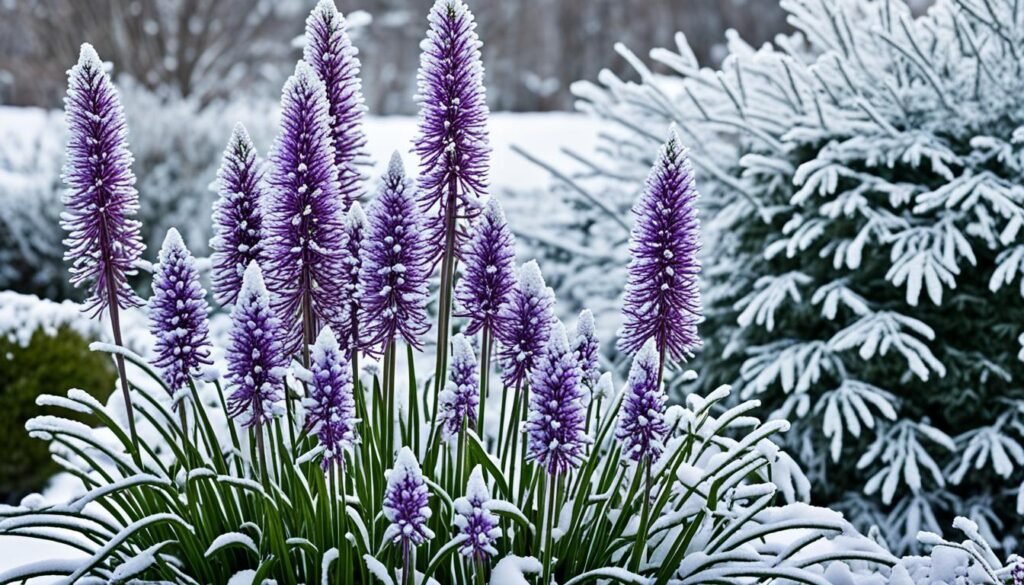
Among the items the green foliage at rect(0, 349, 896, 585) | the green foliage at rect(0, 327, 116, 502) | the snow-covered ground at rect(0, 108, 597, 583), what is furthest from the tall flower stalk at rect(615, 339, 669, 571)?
the green foliage at rect(0, 327, 116, 502)

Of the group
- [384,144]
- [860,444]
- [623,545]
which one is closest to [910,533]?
[860,444]

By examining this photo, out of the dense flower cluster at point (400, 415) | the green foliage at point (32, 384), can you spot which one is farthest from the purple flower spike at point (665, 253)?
the green foliage at point (32, 384)

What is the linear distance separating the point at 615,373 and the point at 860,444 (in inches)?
35.4

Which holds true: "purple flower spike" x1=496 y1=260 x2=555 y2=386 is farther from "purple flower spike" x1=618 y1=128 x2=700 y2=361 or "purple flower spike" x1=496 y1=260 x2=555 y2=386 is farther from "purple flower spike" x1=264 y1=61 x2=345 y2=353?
"purple flower spike" x1=264 y1=61 x2=345 y2=353

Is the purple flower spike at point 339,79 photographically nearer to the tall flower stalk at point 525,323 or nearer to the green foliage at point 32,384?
the tall flower stalk at point 525,323

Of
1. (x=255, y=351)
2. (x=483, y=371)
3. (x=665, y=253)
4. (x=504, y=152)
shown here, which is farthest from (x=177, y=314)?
(x=504, y=152)

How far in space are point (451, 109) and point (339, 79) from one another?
0.26 m

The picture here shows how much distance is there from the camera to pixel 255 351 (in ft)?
5.56

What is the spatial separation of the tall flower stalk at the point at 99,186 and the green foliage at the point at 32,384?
2.80 metres

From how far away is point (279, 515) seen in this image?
1831 mm

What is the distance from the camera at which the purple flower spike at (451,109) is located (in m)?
1.86

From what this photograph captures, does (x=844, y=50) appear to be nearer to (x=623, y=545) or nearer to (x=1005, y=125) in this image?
(x=1005, y=125)

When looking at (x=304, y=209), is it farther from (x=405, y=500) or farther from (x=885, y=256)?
(x=885, y=256)

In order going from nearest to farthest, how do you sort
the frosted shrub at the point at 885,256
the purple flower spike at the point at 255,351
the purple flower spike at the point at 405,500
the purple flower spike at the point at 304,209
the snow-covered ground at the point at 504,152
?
the purple flower spike at the point at 405,500 → the purple flower spike at the point at 255,351 → the purple flower spike at the point at 304,209 → the snow-covered ground at the point at 504,152 → the frosted shrub at the point at 885,256
